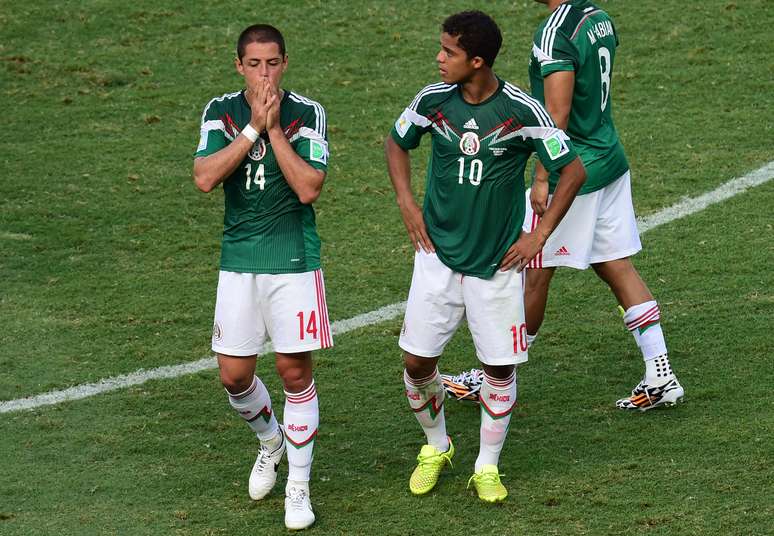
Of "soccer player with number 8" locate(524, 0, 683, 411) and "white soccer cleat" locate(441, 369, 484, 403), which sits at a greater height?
"soccer player with number 8" locate(524, 0, 683, 411)

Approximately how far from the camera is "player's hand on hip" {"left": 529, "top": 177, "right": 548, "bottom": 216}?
634 centimetres

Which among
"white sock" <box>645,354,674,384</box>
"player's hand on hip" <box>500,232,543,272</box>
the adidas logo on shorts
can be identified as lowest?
"white sock" <box>645,354,674,384</box>

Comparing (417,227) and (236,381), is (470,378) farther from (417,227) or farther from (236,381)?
(236,381)

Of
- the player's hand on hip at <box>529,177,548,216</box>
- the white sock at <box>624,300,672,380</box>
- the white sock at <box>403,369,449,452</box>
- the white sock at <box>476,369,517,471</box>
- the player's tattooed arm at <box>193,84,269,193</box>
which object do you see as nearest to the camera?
the player's tattooed arm at <box>193,84,269,193</box>

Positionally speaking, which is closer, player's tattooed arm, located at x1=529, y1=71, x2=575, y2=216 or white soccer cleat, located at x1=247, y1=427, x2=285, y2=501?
white soccer cleat, located at x1=247, y1=427, x2=285, y2=501

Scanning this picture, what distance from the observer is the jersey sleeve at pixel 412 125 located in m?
5.86

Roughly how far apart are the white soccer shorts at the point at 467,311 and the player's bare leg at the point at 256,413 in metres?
0.67

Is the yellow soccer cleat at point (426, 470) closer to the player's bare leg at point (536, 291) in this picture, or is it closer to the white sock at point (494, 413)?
the white sock at point (494, 413)

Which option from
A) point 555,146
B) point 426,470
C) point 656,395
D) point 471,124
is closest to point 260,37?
point 471,124

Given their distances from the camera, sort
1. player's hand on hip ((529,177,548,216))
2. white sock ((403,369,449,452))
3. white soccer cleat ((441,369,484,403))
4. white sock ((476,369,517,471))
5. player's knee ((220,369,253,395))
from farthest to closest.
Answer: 1. white soccer cleat ((441,369,484,403))
2. player's hand on hip ((529,177,548,216))
3. white sock ((403,369,449,452))
4. white sock ((476,369,517,471))
5. player's knee ((220,369,253,395))

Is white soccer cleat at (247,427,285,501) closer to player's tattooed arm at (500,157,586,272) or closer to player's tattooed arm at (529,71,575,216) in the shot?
player's tattooed arm at (500,157,586,272)

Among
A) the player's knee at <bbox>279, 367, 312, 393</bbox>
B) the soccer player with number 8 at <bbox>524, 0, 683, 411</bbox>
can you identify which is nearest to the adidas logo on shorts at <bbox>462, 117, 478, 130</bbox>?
the soccer player with number 8 at <bbox>524, 0, 683, 411</bbox>

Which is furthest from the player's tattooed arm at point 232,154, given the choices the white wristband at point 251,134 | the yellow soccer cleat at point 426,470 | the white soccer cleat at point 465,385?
the white soccer cleat at point 465,385

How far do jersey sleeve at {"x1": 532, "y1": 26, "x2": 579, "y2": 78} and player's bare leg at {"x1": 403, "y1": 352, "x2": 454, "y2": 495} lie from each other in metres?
1.55
